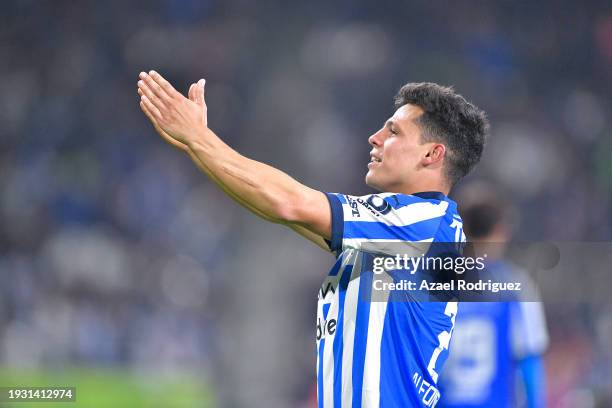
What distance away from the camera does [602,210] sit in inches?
348

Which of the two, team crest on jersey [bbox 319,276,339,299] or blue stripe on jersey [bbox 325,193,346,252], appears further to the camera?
team crest on jersey [bbox 319,276,339,299]

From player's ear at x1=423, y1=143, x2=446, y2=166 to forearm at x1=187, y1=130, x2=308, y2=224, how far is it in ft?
1.91

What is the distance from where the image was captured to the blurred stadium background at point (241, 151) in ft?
25.1

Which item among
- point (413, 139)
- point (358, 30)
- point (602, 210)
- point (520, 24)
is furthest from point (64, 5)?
point (413, 139)

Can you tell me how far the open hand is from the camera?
2148 millimetres

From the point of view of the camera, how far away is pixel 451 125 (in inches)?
102

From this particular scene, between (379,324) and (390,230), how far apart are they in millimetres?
280

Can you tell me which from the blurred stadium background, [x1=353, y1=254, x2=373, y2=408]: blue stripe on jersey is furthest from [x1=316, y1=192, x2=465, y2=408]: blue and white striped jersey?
the blurred stadium background

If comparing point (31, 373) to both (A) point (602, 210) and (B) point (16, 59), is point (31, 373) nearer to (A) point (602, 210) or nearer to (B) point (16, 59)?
(B) point (16, 59)

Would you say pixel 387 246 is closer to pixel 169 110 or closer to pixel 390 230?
pixel 390 230

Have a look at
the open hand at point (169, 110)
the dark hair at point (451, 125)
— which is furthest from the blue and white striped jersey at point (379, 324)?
the open hand at point (169, 110)

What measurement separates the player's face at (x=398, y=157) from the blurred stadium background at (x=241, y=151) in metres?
4.46

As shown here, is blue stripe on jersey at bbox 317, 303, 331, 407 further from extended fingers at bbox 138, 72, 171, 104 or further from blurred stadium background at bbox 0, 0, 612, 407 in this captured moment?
blurred stadium background at bbox 0, 0, 612, 407

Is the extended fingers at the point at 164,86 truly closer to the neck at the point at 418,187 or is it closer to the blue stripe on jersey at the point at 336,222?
the blue stripe on jersey at the point at 336,222
